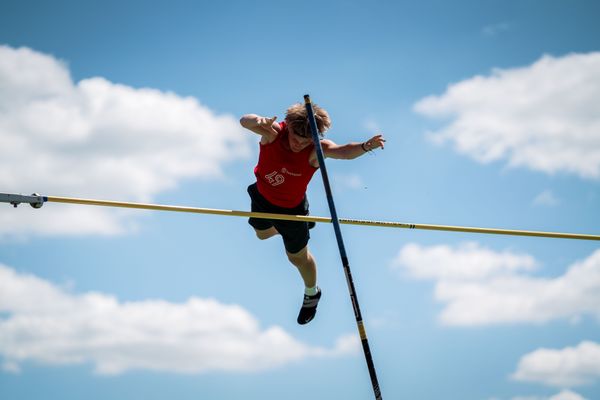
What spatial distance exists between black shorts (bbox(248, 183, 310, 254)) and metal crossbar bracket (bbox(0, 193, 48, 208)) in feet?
8.62

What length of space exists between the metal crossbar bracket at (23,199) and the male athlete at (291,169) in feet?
8.56

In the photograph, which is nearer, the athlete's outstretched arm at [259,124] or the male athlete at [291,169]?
the athlete's outstretched arm at [259,124]

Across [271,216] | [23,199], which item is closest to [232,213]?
[271,216]

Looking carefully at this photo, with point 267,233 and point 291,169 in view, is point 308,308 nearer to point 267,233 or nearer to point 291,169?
point 267,233

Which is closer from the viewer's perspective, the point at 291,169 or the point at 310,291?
the point at 291,169

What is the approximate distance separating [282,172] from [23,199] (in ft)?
10.3

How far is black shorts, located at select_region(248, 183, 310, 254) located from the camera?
986 centimetres

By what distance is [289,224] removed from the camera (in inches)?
389

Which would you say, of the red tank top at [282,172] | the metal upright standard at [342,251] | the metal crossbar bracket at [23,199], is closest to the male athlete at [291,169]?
the red tank top at [282,172]

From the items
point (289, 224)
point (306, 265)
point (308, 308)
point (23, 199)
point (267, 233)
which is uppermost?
point (23, 199)

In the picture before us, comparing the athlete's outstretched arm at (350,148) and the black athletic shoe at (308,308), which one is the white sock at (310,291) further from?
the athlete's outstretched arm at (350,148)

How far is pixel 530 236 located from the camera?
1064 cm

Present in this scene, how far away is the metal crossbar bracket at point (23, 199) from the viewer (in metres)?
8.93

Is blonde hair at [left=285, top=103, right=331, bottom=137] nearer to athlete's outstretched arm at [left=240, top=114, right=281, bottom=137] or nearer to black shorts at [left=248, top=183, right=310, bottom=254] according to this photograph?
athlete's outstretched arm at [left=240, top=114, right=281, bottom=137]
